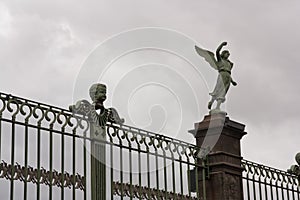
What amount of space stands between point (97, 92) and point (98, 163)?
2.96 feet

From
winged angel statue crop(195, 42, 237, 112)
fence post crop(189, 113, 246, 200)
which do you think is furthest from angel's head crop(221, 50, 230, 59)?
fence post crop(189, 113, 246, 200)

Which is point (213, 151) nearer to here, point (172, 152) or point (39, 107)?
point (172, 152)

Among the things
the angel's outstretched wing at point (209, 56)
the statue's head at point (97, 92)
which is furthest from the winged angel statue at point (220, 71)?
A: the statue's head at point (97, 92)

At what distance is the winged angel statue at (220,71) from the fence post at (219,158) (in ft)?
0.93

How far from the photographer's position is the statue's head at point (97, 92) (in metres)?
9.32

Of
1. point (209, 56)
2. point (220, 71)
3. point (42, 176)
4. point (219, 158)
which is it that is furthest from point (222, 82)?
point (42, 176)

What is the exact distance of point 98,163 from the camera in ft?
30.3

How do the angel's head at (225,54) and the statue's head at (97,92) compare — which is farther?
the angel's head at (225,54)

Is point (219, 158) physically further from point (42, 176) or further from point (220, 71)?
point (42, 176)

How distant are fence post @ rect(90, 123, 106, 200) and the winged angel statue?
2.60 metres

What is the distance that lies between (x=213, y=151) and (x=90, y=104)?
2.67 meters

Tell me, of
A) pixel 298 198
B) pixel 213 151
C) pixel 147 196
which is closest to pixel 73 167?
pixel 147 196

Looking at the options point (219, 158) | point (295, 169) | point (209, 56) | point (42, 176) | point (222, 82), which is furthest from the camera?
point (295, 169)

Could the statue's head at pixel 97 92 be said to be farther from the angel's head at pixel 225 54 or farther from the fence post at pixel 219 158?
the angel's head at pixel 225 54
